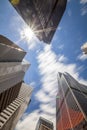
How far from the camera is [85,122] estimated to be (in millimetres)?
41938

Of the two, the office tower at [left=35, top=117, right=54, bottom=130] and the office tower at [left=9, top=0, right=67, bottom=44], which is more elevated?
the office tower at [left=9, top=0, right=67, bottom=44]

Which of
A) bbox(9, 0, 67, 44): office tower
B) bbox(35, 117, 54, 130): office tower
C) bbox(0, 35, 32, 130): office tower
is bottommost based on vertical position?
bbox(35, 117, 54, 130): office tower

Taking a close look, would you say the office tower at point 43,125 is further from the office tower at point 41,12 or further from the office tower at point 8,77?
the office tower at point 8,77

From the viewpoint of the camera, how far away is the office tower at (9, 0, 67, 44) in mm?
28828

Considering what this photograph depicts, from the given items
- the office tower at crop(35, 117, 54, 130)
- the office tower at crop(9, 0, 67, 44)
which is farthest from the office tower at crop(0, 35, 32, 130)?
the office tower at crop(35, 117, 54, 130)

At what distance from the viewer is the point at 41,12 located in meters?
32.2

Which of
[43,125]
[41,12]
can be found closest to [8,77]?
[41,12]

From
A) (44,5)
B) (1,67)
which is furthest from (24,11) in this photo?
(1,67)

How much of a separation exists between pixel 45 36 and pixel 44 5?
65.3 feet

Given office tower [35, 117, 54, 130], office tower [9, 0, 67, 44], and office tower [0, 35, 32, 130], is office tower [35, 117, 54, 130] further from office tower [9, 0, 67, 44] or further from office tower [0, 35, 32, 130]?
office tower [0, 35, 32, 130]

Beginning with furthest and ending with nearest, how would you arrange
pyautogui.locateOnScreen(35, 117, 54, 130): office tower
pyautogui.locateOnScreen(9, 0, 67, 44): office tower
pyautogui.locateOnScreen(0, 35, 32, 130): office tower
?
1. pyautogui.locateOnScreen(35, 117, 54, 130): office tower
2. pyautogui.locateOnScreen(9, 0, 67, 44): office tower
3. pyautogui.locateOnScreen(0, 35, 32, 130): office tower

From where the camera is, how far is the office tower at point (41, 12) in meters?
28.8

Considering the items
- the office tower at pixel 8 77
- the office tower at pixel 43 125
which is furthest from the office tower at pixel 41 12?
the office tower at pixel 43 125

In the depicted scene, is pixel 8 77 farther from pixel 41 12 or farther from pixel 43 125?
pixel 43 125
